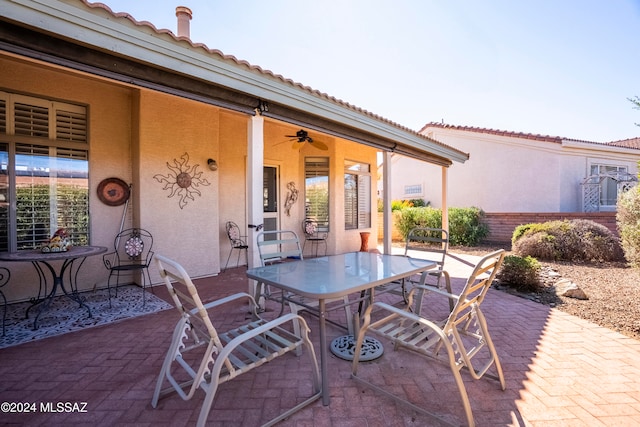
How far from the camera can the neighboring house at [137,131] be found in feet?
6.81

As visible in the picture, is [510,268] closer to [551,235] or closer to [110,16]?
[551,235]

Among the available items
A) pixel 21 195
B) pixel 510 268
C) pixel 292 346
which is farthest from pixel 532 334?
pixel 21 195

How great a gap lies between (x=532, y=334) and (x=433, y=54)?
22.0 feet

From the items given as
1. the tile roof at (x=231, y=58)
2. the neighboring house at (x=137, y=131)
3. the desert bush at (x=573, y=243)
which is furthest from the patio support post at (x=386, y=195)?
the desert bush at (x=573, y=243)

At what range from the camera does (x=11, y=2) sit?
1683mm

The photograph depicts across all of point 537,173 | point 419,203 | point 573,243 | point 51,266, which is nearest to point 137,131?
point 51,266

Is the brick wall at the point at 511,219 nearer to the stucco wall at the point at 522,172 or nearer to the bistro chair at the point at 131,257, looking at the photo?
the stucco wall at the point at 522,172

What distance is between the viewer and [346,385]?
1.97 meters

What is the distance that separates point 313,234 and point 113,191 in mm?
4002

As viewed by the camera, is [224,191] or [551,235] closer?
[224,191]

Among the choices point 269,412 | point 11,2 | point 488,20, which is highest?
point 488,20

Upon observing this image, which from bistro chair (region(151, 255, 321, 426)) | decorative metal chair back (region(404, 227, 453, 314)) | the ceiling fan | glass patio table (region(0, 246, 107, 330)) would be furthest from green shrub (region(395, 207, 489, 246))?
glass patio table (region(0, 246, 107, 330))

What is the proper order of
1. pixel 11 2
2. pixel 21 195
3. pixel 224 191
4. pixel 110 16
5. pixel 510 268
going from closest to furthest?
pixel 11 2, pixel 110 16, pixel 21 195, pixel 510 268, pixel 224 191

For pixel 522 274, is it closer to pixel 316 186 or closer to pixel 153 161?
pixel 316 186
